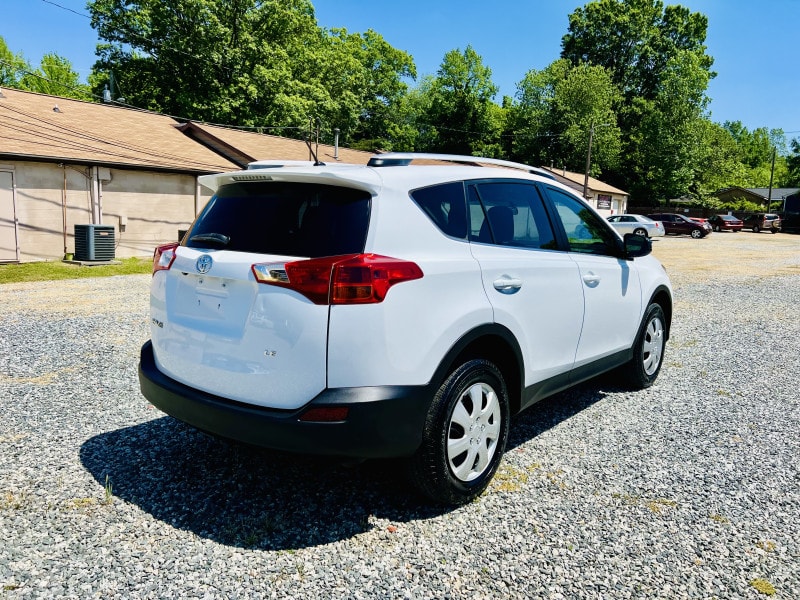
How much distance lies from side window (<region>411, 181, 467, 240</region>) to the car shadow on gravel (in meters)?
1.25

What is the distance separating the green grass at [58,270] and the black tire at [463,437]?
1269cm

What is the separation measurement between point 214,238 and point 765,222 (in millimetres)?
52115

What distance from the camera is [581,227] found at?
4355 mm

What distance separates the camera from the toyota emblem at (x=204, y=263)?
2.84 metres

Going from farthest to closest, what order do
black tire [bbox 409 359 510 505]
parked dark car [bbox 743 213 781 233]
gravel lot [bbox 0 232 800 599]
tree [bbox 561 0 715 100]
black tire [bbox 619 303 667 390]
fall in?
tree [bbox 561 0 715 100]
parked dark car [bbox 743 213 781 233]
black tire [bbox 619 303 667 390]
black tire [bbox 409 359 510 505]
gravel lot [bbox 0 232 800 599]

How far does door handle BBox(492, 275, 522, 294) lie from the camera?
10.3 feet

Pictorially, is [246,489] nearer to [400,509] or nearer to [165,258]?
[400,509]

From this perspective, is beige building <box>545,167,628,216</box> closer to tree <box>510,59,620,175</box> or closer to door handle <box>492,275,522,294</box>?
tree <box>510,59,620,175</box>

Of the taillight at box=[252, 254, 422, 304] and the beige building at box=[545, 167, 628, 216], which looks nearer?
the taillight at box=[252, 254, 422, 304]

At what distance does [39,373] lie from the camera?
5344mm

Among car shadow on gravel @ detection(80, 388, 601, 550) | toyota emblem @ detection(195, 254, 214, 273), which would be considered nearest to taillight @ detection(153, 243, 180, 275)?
toyota emblem @ detection(195, 254, 214, 273)

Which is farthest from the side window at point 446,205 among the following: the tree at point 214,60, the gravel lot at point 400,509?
the tree at point 214,60

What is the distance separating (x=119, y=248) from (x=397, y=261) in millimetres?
17976

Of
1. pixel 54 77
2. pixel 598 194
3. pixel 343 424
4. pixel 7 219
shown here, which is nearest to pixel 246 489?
pixel 343 424
